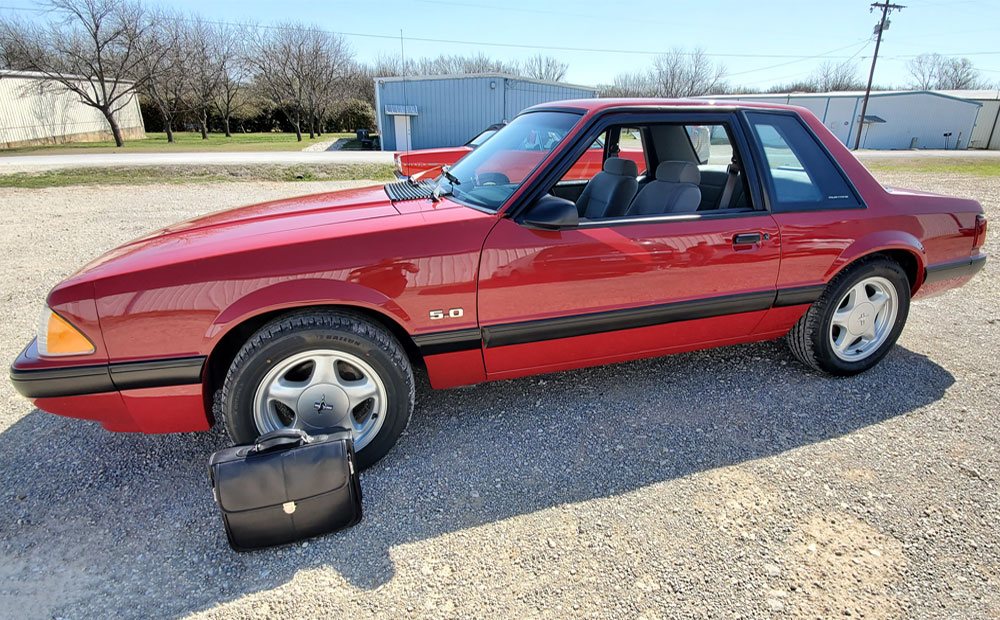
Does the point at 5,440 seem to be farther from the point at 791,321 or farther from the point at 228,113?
the point at 228,113

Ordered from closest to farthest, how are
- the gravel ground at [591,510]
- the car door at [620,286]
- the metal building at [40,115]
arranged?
the gravel ground at [591,510] → the car door at [620,286] → the metal building at [40,115]

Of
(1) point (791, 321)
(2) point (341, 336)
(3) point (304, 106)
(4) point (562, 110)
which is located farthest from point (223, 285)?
(3) point (304, 106)

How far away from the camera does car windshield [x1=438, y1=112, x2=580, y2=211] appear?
103 inches

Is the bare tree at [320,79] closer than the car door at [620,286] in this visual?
No

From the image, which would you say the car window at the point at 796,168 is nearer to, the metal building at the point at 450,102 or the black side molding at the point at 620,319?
the black side molding at the point at 620,319

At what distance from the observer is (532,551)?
2006 millimetres

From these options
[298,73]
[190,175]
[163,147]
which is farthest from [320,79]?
[190,175]

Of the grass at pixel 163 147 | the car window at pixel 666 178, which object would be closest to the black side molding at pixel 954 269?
the car window at pixel 666 178

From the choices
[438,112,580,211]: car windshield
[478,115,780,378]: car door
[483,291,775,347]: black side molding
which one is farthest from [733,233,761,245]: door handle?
[438,112,580,211]: car windshield

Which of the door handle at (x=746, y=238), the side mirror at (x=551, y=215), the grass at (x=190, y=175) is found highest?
the side mirror at (x=551, y=215)

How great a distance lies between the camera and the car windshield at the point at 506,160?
2.61 meters

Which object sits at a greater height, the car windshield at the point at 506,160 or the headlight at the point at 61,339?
the car windshield at the point at 506,160

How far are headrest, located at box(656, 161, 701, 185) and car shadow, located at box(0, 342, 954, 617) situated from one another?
1.20 meters

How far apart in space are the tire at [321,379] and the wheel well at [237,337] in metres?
0.04
